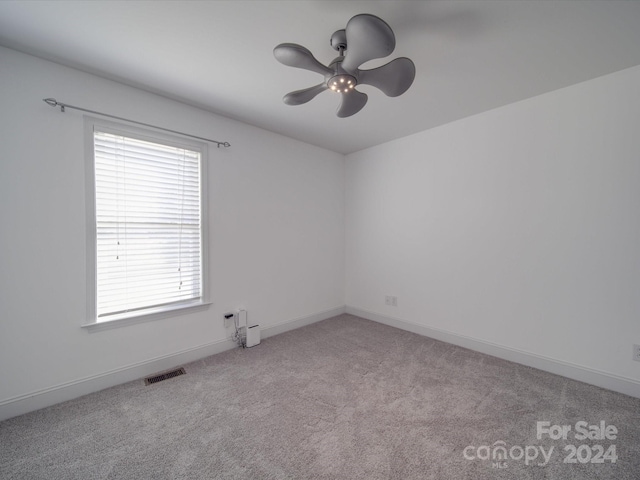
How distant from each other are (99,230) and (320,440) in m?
2.35

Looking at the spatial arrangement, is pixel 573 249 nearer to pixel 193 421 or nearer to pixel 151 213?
pixel 193 421

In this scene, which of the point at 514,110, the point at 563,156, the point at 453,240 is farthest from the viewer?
the point at 453,240

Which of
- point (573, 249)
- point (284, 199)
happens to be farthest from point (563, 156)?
point (284, 199)

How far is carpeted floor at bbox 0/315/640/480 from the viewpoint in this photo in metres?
1.44

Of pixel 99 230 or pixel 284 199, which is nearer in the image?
pixel 99 230

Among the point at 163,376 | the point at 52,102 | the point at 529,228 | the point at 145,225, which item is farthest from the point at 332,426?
the point at 52,102

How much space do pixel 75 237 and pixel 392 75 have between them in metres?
2.66

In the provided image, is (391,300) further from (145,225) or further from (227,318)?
(145,225)

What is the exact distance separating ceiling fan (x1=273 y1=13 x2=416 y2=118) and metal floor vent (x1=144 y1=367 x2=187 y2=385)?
2588mm

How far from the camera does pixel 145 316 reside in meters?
2.37

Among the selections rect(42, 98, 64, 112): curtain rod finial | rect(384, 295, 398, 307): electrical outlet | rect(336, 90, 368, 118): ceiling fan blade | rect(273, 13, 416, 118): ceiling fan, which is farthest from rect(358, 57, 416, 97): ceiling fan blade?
rect(384, 295, 398, 307): electrical outlet

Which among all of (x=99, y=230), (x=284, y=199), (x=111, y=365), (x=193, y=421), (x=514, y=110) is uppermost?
(x=514, y=110)

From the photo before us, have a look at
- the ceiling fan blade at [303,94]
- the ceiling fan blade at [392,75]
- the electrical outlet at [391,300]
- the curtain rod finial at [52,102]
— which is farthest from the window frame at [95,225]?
the electrical outlet at [391,300]

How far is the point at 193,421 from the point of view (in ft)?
5.92
